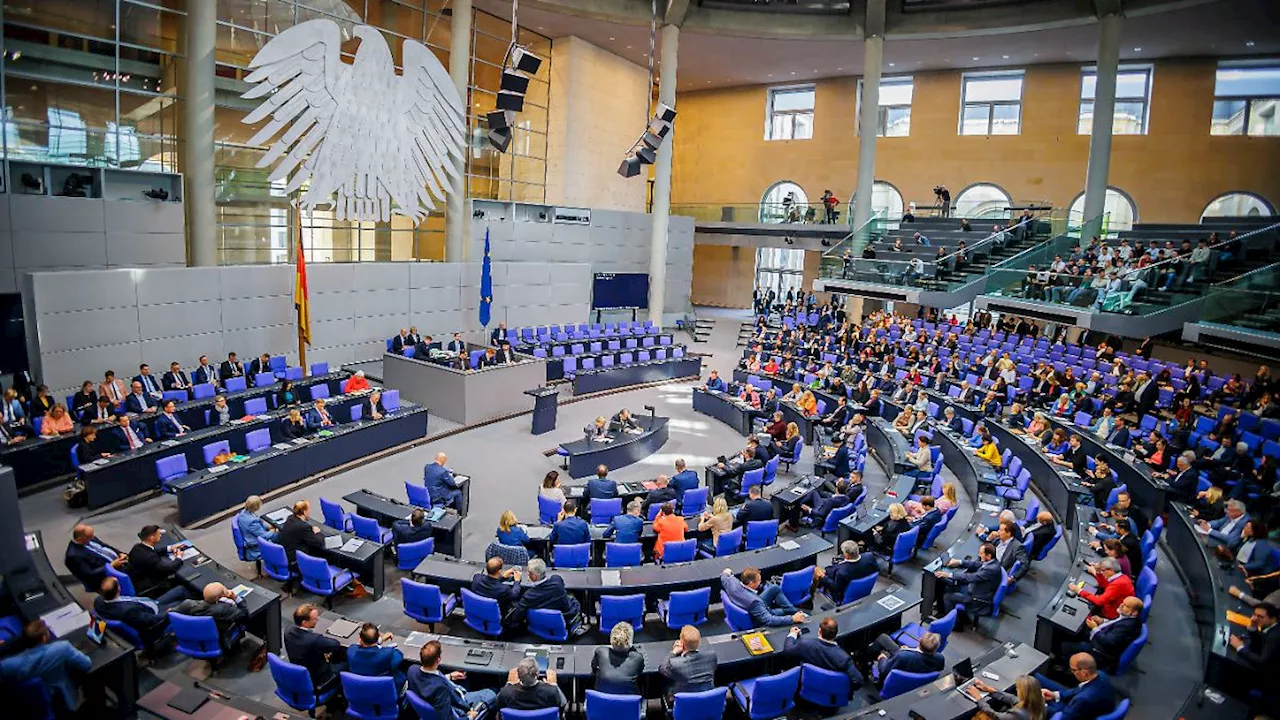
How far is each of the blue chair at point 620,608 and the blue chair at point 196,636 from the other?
11.5 feet

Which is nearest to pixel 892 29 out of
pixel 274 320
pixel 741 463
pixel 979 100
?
pixel 979 100

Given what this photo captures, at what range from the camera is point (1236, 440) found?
12.2m

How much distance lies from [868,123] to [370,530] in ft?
80.7

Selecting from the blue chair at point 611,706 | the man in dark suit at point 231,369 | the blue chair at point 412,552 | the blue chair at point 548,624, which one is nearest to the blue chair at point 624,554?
the blue chair at point 548,624

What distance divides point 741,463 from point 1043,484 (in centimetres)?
503

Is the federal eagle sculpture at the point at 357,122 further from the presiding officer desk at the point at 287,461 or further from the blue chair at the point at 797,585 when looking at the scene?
the blue chair at the point at 797,585

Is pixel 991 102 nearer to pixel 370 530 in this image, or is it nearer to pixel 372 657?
pixel 370 530

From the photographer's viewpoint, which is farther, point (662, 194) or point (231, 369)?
point (662, 194)

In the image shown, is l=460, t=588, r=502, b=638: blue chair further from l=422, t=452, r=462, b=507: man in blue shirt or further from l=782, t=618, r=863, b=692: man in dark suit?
l=422, t=452, r=462, b=507: man in blue shirt

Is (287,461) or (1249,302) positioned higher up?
(1249,302)

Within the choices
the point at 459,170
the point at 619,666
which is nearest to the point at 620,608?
the point at 619,666

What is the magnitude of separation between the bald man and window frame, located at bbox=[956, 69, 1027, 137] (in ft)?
105

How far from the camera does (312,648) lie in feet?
19.8

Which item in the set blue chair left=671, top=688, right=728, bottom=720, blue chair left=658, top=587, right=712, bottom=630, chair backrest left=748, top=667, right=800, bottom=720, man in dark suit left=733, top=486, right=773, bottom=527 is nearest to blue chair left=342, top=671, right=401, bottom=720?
blue chair left=671, top=688, right=728, bottom=720
